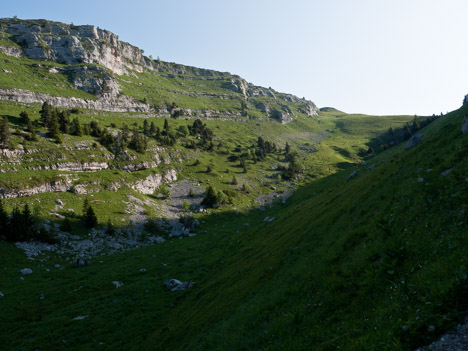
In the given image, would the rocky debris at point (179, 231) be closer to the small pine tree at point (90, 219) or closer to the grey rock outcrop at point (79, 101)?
the small pine tree at point (90, 219)

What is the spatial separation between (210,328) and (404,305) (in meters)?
16.9

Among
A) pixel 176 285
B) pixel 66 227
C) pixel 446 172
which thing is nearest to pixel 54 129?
pixel 66 227

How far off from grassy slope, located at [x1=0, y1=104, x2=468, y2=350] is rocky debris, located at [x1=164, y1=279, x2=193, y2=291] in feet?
4.05

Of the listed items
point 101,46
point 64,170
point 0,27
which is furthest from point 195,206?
point 0,27

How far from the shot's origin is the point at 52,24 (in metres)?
192

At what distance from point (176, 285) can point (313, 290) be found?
28.2 meters

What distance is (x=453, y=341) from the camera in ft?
22.9

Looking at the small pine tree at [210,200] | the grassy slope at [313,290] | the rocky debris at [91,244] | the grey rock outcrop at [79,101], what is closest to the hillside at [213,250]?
the grassy slope at [313,290]

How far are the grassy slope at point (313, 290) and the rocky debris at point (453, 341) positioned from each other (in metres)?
0.43

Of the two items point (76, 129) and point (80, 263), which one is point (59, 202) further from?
point (76, 129)

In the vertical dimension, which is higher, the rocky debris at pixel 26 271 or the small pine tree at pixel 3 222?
the small pine tree at pixel 3 222

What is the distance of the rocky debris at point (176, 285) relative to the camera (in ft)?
121

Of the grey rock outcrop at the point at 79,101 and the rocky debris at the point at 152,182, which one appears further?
the grey rock outcrop at the point at 79,101

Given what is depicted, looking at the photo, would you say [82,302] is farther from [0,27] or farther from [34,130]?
[0,27]
